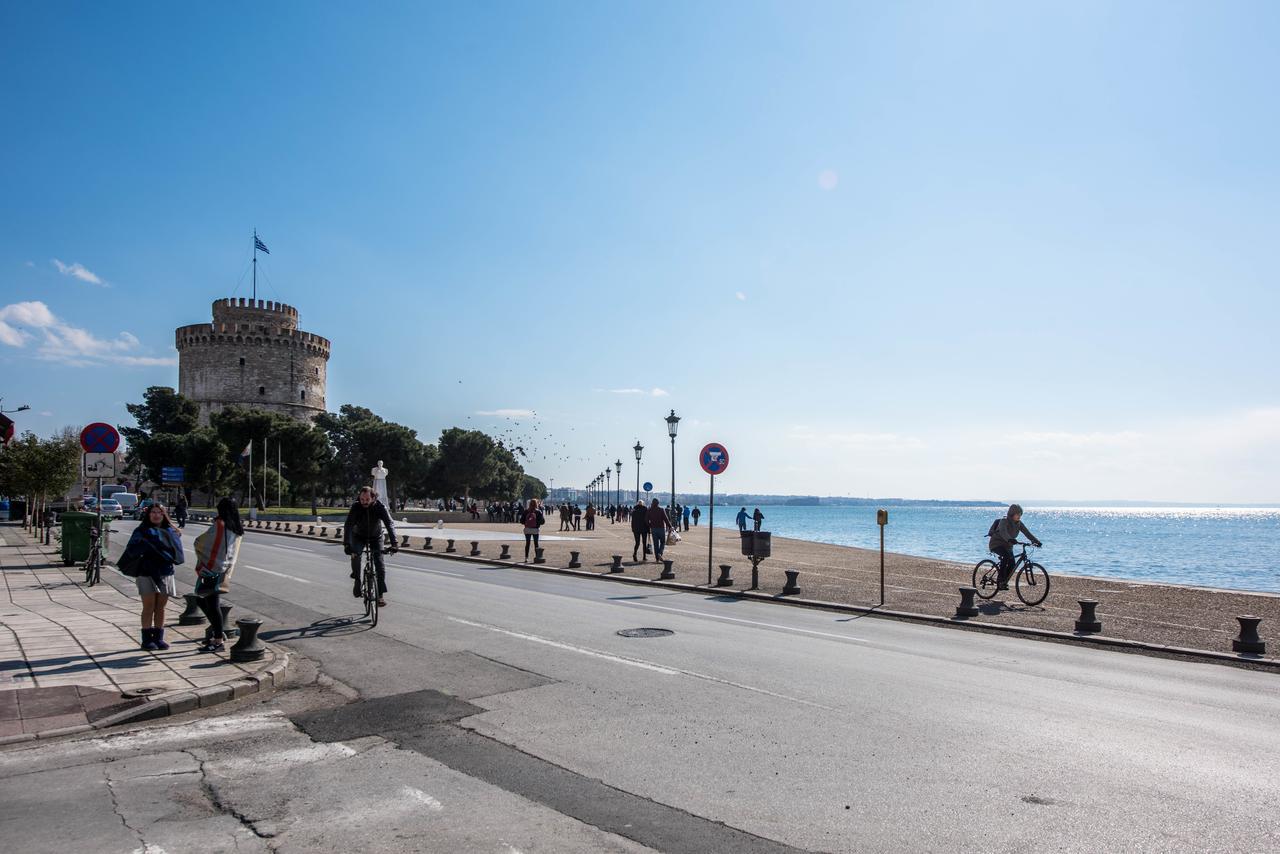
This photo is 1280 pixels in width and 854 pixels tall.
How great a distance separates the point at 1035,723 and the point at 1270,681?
4072mm

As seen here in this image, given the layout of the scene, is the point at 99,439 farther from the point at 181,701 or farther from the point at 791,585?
the point at 791,585

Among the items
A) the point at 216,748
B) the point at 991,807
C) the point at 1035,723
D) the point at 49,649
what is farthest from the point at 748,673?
the point at 49,649

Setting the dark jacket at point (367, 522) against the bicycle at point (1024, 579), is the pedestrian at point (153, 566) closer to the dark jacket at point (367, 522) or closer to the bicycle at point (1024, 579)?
the dark jacket at point (367, 522)

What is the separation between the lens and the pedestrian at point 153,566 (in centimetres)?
875

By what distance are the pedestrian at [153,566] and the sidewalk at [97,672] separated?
28cm

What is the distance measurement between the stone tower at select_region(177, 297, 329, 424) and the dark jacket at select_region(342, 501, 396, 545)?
84178mm

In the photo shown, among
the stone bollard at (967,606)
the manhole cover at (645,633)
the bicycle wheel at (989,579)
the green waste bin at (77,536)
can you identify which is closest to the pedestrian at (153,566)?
the manhole cover at (645,633)

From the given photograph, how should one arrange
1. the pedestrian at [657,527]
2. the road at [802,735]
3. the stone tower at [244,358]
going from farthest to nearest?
the stone tower at [244,358], the pedestrian at [657,527], the road at [802,735]

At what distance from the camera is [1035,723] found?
647cm

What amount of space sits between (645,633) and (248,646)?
A: 4.60 metres

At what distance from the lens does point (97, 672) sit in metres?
7.78

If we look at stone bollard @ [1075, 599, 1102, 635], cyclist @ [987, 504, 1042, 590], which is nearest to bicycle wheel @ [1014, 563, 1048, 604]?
cyclist @ [987, 504, 1042, 590]

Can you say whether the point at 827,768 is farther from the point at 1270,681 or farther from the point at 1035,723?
the point at 1270,681

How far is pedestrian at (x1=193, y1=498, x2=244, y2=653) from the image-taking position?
358 inches
